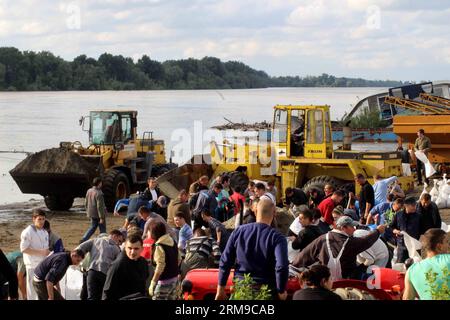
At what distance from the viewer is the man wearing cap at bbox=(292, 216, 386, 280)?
30.4 ft

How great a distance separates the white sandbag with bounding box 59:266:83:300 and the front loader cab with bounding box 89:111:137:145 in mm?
13914

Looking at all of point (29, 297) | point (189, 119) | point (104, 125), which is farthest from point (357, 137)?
point (189, 119)

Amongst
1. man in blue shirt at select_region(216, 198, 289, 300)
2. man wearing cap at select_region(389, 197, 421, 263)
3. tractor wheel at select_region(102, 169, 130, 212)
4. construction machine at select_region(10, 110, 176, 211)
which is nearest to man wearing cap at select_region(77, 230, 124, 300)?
man in blue shirt at select_region(216, 198, 289, 300)

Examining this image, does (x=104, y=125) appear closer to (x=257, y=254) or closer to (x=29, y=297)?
(x=29, y=297)

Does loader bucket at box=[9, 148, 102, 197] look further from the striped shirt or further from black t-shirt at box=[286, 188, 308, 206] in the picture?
the striped shirt

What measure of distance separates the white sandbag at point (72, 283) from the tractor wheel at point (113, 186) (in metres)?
12.2

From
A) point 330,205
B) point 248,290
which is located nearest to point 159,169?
point 330,205

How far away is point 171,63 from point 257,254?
5173 inches

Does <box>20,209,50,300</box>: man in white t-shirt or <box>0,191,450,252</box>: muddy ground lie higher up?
<box>20,209,50,300</box>: man in white t-shirt

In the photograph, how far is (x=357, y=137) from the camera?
3616 centimetres

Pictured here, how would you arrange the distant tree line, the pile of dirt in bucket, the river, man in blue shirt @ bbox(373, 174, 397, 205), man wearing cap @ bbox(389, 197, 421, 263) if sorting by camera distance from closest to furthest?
man wearing cap @ bbox(389, 197, 421, 263) < man in blue shirt @ bbox(373, 174, 397, 205) < the pile of dirt in bucket < the river < the distant tree line

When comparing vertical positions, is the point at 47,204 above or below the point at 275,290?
below

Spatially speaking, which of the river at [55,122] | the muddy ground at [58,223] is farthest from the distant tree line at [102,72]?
the muddy ground at [58,223]

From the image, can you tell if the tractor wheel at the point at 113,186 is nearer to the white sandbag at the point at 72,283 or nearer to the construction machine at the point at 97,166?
the construction machine at the point at 97,166
